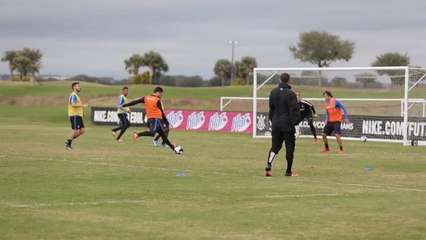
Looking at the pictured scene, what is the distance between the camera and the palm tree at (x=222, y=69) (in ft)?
398

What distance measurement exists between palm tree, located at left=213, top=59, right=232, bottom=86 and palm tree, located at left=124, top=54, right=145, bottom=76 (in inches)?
437

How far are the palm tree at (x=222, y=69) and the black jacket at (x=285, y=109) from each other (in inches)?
4066

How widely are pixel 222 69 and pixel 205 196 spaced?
108066 millimetres

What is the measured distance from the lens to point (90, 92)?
A: 3492 inches

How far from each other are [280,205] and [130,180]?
14.4 ft

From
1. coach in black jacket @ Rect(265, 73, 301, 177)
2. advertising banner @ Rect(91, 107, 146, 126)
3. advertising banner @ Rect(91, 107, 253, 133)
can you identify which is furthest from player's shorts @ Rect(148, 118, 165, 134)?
advertising banner @ Rect(91, 107, 146, 126)

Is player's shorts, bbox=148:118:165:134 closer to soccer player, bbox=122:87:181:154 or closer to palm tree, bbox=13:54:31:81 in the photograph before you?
soccer player, bbox=122:87:181:154

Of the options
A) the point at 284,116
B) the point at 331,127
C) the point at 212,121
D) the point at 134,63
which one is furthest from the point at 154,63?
the point at 284,116

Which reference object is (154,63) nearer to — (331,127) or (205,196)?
(331,127)

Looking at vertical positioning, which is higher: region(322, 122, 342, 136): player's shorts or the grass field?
region(322, 122, 342, 136): player's shorts

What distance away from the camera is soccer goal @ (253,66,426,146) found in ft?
108

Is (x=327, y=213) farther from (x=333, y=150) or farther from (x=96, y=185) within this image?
(x=333, y=150)

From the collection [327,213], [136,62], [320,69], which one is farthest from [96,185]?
[136,62]

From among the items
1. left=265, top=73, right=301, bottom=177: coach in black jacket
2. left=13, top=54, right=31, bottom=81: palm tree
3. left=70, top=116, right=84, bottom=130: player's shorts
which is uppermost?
left=13, top=54, right=31, bottom=81: palm tree
